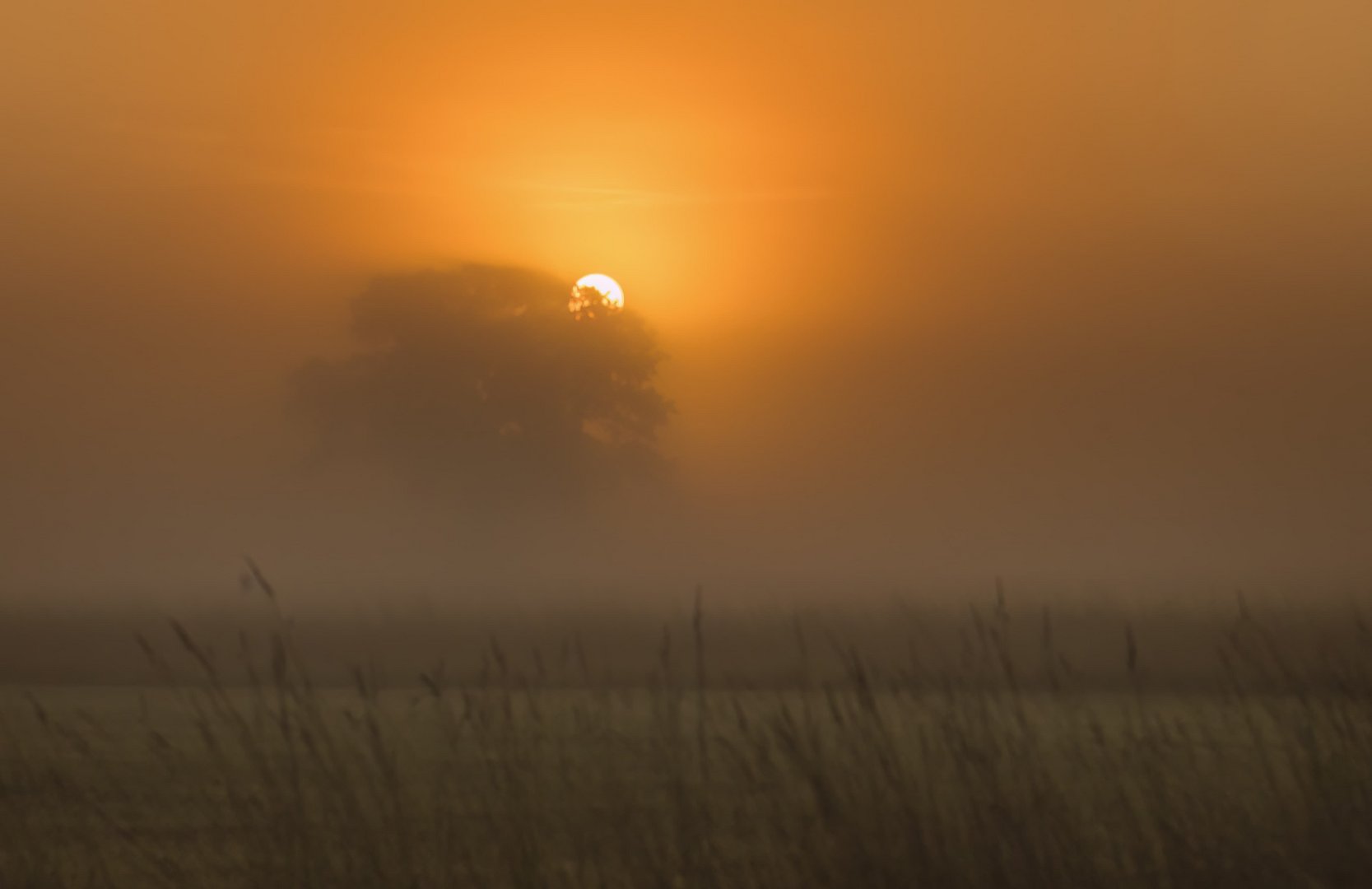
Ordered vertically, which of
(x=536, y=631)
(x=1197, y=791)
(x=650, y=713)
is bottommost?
(x=1197, y=791)

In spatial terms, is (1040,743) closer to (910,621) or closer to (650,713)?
(910,621)

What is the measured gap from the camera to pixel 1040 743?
557 cm

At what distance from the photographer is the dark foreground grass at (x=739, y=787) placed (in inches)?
180

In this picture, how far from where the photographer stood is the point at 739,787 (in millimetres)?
5199

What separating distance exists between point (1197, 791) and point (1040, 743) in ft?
2.08

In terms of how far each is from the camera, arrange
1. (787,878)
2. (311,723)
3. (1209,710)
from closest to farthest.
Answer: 1. (787,878)
2. (311,723)
3. (1209,710)

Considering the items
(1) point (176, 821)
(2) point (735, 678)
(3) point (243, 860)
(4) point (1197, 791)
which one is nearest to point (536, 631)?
(2) point (735, 678)

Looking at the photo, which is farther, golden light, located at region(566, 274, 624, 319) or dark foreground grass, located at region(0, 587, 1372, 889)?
golden light, located at region(566, 274, 624, 319)

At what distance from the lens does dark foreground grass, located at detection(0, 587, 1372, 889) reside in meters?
4.58

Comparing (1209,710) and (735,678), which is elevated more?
(735,678)

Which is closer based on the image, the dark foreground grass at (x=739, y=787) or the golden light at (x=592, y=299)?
the dark foreground grass at (x=739, y=787)

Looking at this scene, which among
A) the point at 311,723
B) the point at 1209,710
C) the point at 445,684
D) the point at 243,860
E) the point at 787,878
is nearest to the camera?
the point at 787,878

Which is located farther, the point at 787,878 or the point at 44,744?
the point at 44,744

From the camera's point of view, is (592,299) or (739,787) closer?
(739,787)
